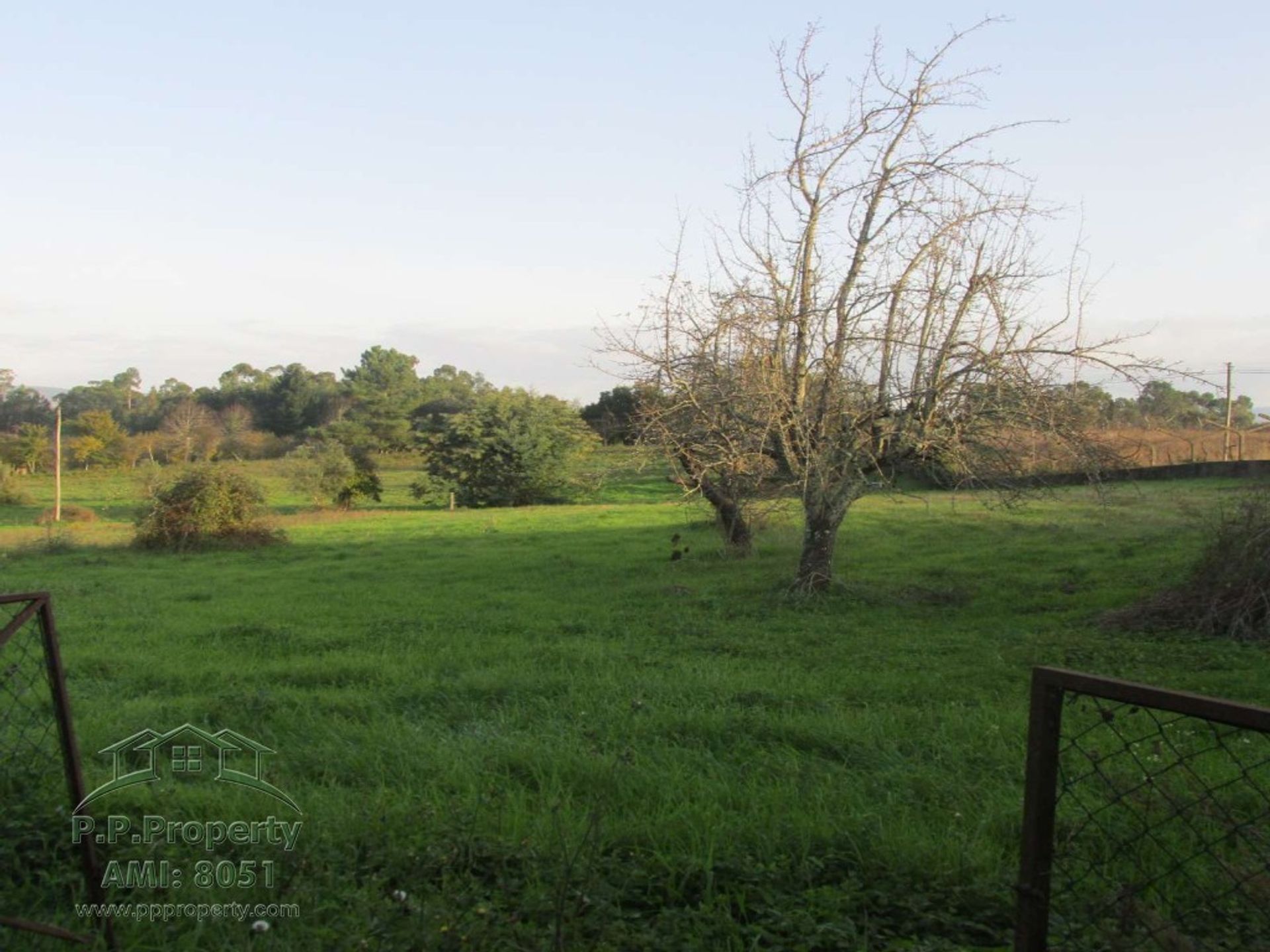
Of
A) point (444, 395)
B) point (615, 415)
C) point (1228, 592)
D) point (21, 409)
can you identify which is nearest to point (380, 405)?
point (444, 395)

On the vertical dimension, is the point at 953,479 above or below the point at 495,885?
above

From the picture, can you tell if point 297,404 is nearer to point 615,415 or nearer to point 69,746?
point 615,415

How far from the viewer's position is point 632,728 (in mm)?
5758

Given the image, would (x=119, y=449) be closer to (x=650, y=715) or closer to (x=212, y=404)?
(x=212, y=404)

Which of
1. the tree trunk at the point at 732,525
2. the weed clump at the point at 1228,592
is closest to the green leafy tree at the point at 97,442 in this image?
the tree trunk at the point at 732,525

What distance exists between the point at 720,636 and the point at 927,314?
517cm

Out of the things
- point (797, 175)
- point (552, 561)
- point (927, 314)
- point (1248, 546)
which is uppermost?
point (797, 175)

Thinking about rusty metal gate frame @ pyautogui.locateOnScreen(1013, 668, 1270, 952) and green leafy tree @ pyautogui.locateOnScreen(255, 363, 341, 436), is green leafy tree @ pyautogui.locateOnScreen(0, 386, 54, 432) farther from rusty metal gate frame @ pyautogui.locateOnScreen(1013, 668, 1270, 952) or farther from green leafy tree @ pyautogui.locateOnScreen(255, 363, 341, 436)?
rusty metal gate frame @ pyautogui.locateOnScreen(1013, 668, 1270, 952)

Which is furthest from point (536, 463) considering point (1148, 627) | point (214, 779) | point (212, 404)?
point (212, 404)

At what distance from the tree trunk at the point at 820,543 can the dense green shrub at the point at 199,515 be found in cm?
1668

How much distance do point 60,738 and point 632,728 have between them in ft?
10.7

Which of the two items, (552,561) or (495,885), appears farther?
(552,561)

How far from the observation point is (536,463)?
4256 cm

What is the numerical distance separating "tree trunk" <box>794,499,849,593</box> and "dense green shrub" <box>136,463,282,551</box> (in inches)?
657
